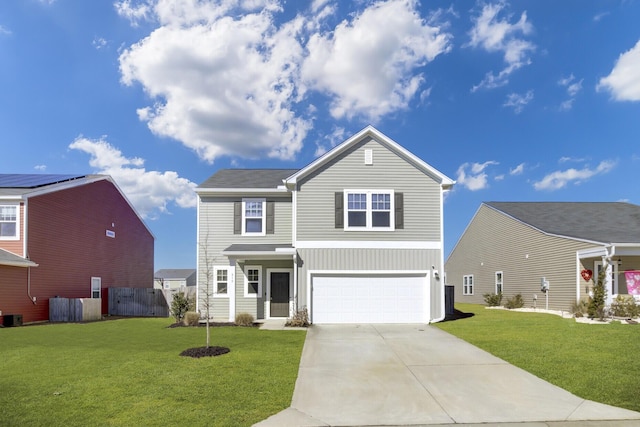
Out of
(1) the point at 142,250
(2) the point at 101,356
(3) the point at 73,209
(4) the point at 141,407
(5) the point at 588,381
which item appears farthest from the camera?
(1) the point at 142,250

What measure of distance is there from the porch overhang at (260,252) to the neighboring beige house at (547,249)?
12.7m

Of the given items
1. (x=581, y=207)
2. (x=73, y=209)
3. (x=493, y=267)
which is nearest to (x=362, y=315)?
(x=493, y=267)

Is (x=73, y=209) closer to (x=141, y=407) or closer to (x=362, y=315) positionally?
(x=362, y=315)

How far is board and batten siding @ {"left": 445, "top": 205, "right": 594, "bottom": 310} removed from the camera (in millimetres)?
20827

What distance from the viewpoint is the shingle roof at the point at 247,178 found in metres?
19.8

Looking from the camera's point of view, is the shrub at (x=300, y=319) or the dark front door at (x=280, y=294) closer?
the shrub at (x=300, y=319)

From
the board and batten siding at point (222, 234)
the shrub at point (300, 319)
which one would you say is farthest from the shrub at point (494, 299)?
the shrub at point (300, 319)

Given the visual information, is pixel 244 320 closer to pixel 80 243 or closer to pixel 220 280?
pixel 220 280

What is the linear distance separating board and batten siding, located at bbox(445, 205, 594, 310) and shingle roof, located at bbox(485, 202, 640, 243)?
600 millimetres

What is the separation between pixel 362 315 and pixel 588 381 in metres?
9.31

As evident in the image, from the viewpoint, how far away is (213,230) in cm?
1934

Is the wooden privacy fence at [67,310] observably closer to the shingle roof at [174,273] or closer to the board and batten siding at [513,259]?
the board and batten siding at [513,259]

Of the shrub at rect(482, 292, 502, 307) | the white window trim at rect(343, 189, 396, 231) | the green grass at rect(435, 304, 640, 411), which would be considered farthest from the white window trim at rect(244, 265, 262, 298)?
the shrub at rect(482, 292, 502, 307)

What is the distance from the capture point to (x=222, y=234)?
19312 millimetres
